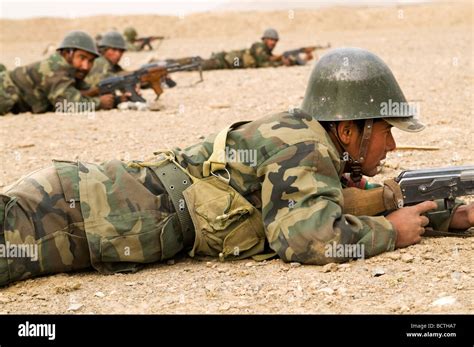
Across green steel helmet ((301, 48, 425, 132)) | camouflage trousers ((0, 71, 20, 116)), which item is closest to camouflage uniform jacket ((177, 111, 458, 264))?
green steel helmet ((301, 48, 425, 132))

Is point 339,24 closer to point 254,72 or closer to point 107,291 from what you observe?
point 254,72

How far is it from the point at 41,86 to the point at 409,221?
728 centimetres

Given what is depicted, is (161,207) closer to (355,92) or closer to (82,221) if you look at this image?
(82,221)

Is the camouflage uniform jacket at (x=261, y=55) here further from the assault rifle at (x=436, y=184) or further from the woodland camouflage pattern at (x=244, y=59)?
the assault rifle at (x=436, y=184)

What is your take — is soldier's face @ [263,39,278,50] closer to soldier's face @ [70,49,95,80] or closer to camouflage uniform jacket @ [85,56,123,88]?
camouflage uniform jacket @ [85,56,123,88]

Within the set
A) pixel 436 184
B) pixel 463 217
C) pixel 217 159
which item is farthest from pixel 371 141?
pixel 217 159

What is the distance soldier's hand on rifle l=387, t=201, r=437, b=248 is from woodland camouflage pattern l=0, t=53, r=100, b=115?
22.9 feet

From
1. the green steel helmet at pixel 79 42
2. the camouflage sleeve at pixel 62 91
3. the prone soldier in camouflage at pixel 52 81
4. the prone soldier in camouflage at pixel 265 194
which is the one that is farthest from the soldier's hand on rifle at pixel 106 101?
the prone soldier in camouflage at pixel 265 194

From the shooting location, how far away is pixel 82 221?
393cm

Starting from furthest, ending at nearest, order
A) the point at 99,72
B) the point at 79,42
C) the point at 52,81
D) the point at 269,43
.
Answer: the point at 269,43, the point at 99,72, the point at 79,42, the point at 52,81

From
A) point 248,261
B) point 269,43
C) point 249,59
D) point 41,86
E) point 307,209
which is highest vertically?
point 269,43

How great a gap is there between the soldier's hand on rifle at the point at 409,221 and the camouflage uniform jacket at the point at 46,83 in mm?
6985

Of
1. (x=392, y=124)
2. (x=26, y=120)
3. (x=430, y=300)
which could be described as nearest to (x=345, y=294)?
(x=430, y=300)

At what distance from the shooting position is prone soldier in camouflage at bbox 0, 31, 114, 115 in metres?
10.1
